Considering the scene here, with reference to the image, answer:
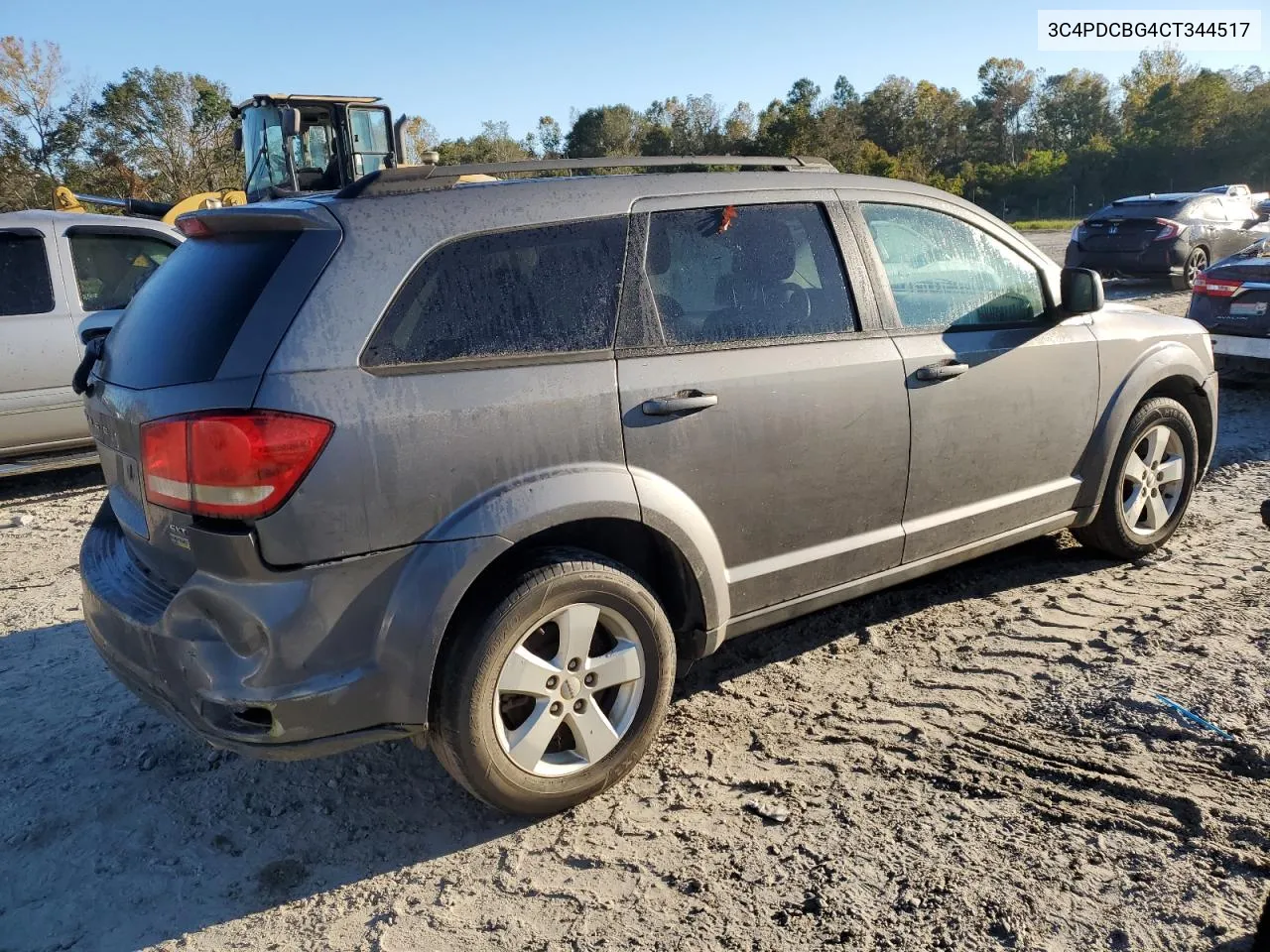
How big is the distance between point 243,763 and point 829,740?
2032 mm

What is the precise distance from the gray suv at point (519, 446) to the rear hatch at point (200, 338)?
0.01 meters

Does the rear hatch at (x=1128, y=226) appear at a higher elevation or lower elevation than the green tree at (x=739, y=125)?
lower

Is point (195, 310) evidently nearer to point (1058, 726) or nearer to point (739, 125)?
→ point (1058, 726)

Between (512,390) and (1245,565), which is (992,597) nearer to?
(1245,565)

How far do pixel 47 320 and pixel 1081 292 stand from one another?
649 centimetres

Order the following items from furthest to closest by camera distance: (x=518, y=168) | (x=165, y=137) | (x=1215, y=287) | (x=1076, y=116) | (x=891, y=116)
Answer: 1. (x=1076, y=116)
2. (x=891, y=116)
3. (x=165, y=137)
4. (x=1215, y=287)
5. (x=518, y=168)

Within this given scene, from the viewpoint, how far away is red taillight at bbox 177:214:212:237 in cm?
307

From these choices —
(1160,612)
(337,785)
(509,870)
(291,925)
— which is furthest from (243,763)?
(1160,612)

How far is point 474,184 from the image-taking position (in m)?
3.10

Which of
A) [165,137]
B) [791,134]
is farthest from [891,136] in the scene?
[165,137]

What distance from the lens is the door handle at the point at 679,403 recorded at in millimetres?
3105

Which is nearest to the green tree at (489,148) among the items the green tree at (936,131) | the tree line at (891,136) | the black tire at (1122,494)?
the tree line at (891,136)

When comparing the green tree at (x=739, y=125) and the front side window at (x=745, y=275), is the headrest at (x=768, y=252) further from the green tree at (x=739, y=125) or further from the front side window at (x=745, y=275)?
the green tree at (x=739, y=125)

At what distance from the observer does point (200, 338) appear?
2.78 m
